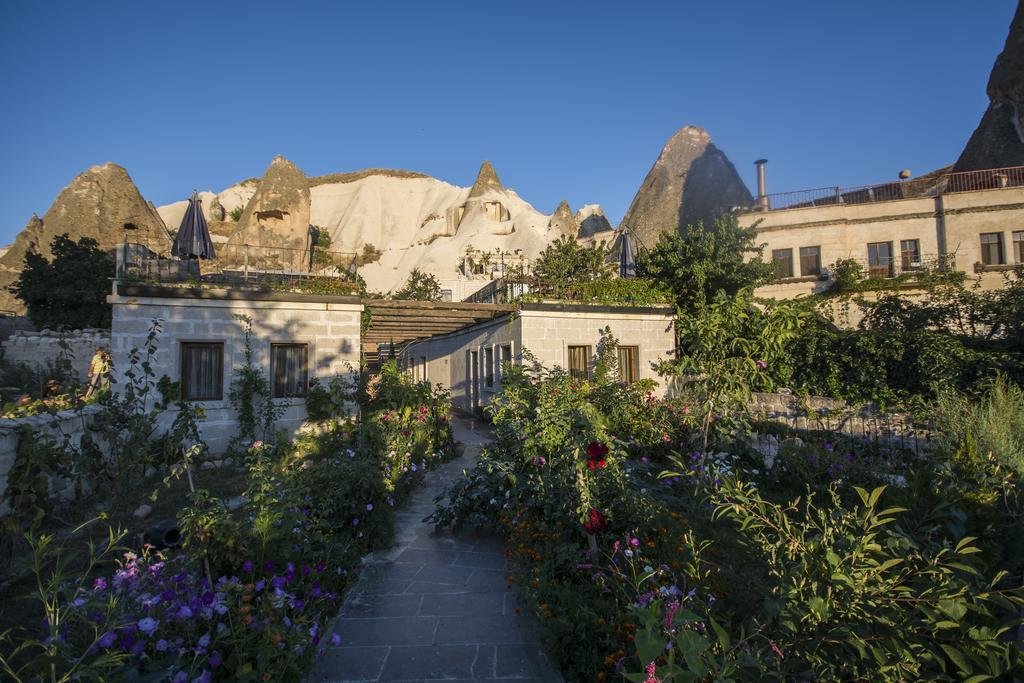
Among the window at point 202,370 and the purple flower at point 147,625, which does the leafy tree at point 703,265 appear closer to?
the window at point 202,370

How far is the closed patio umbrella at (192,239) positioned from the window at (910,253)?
24.8 m

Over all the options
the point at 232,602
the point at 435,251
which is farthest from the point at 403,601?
the point at 435,251

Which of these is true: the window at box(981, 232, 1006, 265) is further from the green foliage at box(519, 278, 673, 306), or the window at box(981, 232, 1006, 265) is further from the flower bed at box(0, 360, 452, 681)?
the flower bed at box(0, 360, 452, 681)

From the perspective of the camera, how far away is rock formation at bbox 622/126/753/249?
144 ft

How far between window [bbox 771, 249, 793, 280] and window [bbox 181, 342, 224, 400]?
21272mm

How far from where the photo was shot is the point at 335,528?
4.64 m

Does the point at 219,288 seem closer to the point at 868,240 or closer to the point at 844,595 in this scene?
the point at 844,595

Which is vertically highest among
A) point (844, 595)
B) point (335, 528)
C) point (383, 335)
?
point (383, 335)

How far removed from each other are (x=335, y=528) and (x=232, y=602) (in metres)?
2.13

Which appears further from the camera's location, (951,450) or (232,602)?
(951,450)

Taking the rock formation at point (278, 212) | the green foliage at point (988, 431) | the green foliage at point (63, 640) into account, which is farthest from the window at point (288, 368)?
the rock formation at point (278, 212)

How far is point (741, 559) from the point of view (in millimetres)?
4375

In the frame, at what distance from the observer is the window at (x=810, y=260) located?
820 inches

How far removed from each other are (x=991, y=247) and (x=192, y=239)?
27.5m
